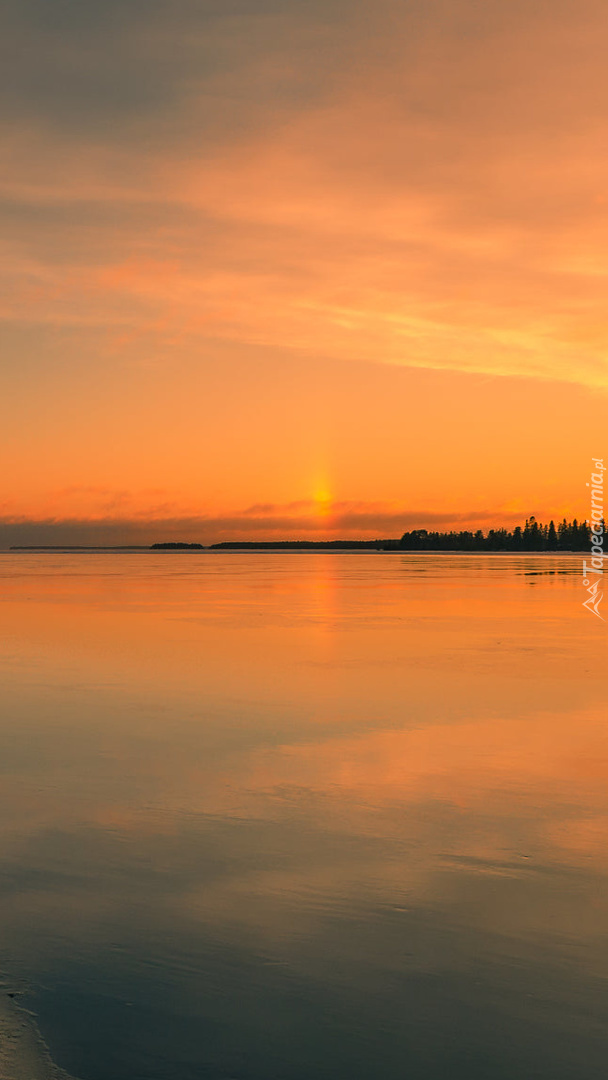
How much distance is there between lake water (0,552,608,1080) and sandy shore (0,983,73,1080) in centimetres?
8

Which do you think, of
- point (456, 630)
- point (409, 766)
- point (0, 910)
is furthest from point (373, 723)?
point (456, 630)

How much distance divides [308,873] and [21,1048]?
263 centimetres

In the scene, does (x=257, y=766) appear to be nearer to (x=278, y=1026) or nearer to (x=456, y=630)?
(x=278, y=1026)

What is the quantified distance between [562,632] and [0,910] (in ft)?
62.1

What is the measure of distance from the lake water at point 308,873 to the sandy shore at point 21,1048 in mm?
75

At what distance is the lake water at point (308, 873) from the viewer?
4465mm

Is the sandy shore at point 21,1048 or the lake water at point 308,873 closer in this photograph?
the sandy shore at point 21,1048

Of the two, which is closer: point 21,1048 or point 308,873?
point 21,1048

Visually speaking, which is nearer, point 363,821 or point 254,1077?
point 254,1077

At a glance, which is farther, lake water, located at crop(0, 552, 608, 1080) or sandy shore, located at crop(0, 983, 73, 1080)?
lake water, located at crop(0, 552, 608, 1080)

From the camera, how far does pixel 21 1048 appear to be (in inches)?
169

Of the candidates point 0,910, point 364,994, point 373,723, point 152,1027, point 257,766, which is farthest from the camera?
point 373,723

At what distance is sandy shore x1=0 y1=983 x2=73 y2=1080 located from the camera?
407cm

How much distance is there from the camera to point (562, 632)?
22.8 metres
